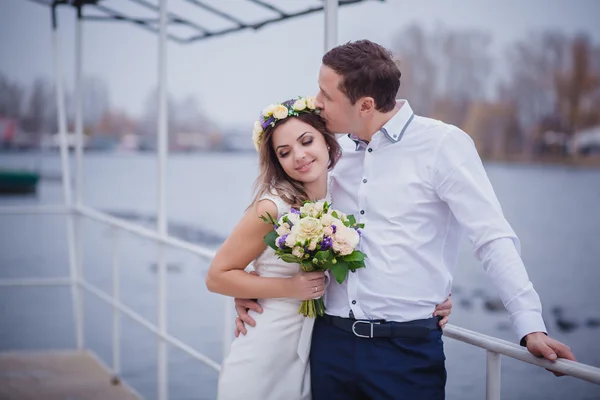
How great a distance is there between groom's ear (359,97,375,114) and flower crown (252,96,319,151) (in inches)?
A: 7.0

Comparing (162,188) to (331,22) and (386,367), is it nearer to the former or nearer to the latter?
(331,22)

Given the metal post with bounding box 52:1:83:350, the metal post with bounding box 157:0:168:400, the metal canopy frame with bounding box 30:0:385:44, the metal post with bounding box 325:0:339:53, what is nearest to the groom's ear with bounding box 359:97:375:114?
the metal post with bounding box 325:0:339:53

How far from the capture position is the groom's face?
190 cm

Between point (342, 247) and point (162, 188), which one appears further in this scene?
point (162, 188)

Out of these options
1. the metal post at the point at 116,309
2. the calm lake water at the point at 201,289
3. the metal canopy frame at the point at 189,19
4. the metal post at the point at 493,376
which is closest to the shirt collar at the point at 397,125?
the metal post at the point at 493,376

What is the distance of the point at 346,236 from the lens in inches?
68.9

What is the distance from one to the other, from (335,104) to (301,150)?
0.17 meters

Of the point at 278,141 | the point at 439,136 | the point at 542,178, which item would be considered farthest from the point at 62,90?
the point at 542,178

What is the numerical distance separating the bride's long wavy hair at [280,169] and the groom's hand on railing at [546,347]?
2.48ft

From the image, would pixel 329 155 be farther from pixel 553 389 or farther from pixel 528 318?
pixel 553 389

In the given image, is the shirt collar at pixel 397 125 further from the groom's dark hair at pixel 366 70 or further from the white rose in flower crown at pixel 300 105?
the white rose in flower crown at pixel 300 105

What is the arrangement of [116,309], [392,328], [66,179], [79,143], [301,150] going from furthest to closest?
[66,179] < [79,143] < [116,309] < [301,150] < [392,328]

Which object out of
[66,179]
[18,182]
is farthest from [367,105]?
[18,182]

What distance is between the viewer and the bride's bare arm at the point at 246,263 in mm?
1998
